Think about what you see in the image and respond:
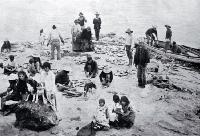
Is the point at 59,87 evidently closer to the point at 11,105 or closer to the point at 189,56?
the point at 11,105

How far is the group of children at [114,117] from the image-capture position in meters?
6.77

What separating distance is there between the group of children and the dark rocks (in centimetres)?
108

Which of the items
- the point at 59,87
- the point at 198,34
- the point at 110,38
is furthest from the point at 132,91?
the point at 198,34

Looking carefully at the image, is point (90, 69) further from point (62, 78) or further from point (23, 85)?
point (23, 85)

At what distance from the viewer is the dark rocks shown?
265 inches

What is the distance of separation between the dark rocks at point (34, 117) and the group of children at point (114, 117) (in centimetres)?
108

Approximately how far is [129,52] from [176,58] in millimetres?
3672

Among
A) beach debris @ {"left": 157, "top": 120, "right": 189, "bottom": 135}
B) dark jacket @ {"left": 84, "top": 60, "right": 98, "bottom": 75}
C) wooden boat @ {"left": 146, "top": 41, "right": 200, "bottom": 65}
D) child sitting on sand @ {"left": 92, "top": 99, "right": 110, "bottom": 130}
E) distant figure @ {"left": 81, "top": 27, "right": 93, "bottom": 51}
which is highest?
distant figure @ {"left": 81, "top": 27, "right": 93, "bottom": 51}

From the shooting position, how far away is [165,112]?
8016mm

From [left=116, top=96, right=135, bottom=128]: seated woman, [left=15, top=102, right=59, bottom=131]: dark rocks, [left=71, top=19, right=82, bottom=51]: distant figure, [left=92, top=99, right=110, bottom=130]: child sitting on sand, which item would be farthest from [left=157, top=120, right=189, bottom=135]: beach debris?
[left=71, top=19, right=82, bottom=51]: distant figure

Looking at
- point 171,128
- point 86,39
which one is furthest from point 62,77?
point 86,39

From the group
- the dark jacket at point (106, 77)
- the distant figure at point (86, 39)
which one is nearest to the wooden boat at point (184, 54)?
the distant figure at point (86, 39)

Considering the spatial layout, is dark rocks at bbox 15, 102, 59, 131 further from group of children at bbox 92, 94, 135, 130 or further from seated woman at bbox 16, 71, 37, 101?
group of children at bbox 92, 94, 135, 130

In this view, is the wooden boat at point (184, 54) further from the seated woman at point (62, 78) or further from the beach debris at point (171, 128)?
the beach debris at point (171, 128)
